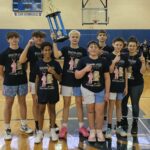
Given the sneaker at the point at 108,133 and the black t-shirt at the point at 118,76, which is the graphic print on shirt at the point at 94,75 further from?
the sneaker at the point at 108,133

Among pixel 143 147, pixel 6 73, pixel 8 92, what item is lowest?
pixel 143 147

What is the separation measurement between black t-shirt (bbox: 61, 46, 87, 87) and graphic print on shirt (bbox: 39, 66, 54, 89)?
28 cm

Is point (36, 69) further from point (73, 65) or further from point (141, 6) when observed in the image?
point (141, 6)

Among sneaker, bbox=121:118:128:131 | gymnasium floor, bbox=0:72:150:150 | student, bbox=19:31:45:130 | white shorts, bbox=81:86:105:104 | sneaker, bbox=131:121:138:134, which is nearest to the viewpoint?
gymnasium floor, bbox=0:72:150:150

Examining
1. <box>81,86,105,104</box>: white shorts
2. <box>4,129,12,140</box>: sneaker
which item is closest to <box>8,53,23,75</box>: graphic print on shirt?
<box>4,129,12,140</box>: sneaker

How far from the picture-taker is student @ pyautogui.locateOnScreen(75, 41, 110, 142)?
4012mm

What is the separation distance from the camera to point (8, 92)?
13.8ft

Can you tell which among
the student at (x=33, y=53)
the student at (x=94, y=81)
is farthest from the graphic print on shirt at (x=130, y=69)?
the student at (x=33, y=53)

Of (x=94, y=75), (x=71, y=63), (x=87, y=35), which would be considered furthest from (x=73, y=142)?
(x=87, y=35)

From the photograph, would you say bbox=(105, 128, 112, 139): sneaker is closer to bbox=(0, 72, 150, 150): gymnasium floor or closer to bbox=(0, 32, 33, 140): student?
bbox=(0, 72, 150, 150): gymnasium floor

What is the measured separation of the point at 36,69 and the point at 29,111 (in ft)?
6.02

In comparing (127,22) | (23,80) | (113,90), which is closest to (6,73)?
(23,80)

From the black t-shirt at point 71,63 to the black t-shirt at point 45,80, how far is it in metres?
0.24

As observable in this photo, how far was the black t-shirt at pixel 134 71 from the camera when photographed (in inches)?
175
